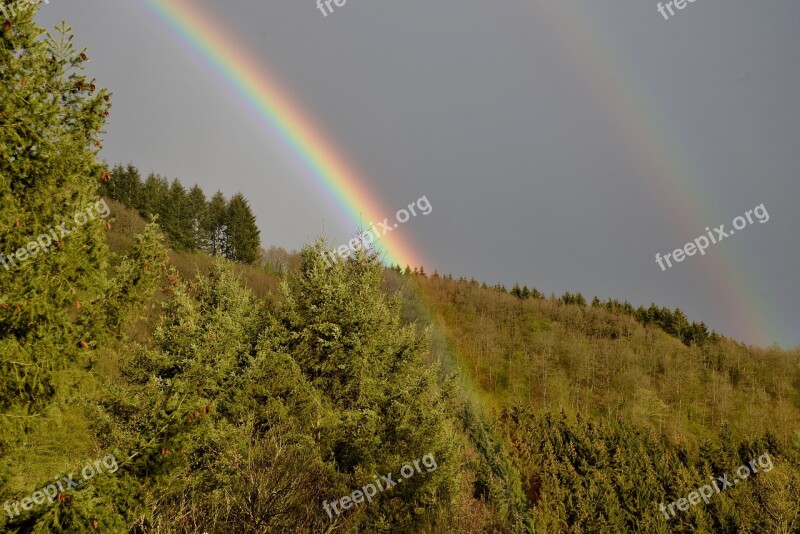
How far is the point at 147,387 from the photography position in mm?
15750

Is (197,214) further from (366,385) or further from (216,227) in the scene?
(366,385)

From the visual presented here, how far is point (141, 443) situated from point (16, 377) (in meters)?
1.97

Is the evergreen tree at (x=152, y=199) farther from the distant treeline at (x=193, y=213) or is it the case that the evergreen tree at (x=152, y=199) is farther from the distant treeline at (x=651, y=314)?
the distant treeline at (x=651, y=314)

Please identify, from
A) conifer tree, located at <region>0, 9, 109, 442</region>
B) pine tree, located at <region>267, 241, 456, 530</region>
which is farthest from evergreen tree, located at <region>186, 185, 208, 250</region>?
conifer tree, located at <region>0, 9, 109, 442</region>

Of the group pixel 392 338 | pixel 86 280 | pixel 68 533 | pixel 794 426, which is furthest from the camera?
pixel 794 426

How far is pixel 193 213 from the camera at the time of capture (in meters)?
87.6

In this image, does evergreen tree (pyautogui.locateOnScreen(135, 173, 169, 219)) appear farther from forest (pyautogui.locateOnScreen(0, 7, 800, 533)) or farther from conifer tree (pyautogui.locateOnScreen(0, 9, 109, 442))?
conifer tree (pyautogui.locateOnScreen(0, 9, 109, 442))

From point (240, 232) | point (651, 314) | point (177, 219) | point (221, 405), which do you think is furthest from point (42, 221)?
point (651, 314)

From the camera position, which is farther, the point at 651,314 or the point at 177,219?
the point at 651,314

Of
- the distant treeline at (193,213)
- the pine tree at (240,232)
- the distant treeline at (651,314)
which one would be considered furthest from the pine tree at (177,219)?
the distant treeline at (651,314)

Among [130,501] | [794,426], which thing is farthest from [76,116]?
[794,426]

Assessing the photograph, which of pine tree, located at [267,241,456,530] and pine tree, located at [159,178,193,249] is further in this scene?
pine tree, located at [159,178,193,249]

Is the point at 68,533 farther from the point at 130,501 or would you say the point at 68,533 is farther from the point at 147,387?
the point at 147,387

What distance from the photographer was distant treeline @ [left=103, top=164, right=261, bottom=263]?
8012cm
